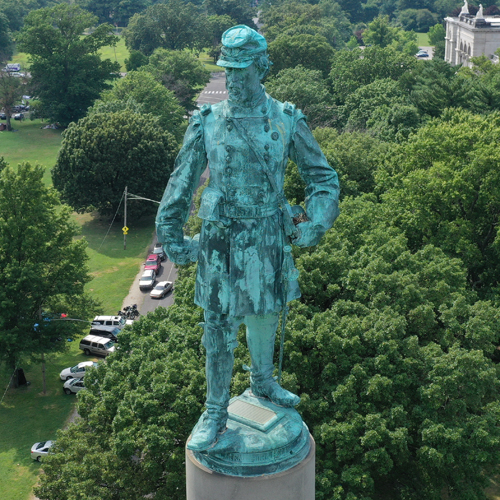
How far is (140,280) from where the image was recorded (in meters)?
76.8

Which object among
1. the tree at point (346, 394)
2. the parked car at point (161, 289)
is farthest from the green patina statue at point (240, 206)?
the parked car at point (161, 289)

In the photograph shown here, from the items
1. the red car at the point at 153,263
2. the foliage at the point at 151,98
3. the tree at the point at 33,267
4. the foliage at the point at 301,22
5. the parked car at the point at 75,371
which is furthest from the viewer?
the foliage at the point at 301,22

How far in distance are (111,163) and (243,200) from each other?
238 feet

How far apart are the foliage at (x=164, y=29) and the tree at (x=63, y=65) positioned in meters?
32.7

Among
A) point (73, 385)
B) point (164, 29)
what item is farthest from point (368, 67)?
point (164, 29)

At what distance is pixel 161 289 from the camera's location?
73.6 m

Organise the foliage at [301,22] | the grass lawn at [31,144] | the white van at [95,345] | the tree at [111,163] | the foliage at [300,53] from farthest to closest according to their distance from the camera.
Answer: the foliage at [301,22] < the foliage at [300,53] < the grass lawn at [31,144] < the tree at [111,163] < the white van at [95,345]

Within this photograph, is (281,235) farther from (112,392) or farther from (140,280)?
(140,280)

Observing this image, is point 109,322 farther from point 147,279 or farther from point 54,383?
point 147,279

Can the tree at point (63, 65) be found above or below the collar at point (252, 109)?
below

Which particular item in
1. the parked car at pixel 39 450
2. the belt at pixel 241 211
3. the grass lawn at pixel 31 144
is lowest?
the grass lawn at pixel 31 144

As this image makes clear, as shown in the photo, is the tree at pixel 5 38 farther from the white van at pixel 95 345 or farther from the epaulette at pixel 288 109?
the epaulette at pixel 288 109

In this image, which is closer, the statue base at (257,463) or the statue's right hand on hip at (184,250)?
the statue base at (257,463)

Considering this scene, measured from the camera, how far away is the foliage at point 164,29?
167m
